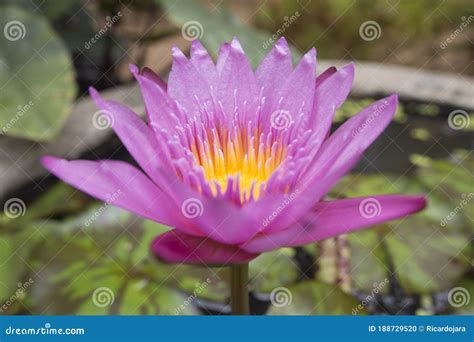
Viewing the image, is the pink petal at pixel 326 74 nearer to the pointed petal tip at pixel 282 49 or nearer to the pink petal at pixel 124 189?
the pointed petal tip at pixel 282 49

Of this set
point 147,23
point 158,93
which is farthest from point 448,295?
point 147,23

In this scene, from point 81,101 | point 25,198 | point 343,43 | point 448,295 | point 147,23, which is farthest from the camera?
point 147,23

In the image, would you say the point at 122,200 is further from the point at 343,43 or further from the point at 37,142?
the point at 343,43

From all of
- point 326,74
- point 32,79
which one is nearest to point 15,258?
point 32,79

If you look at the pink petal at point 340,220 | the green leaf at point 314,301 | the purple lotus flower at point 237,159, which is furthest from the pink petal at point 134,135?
the green leaf at point 314,301

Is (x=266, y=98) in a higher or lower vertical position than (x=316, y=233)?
higher

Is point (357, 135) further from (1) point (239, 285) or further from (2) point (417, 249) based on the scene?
(2) point (417, 249)

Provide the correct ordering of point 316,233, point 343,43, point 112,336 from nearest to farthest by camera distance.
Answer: point 316,233, point 112,336, point 343,43
